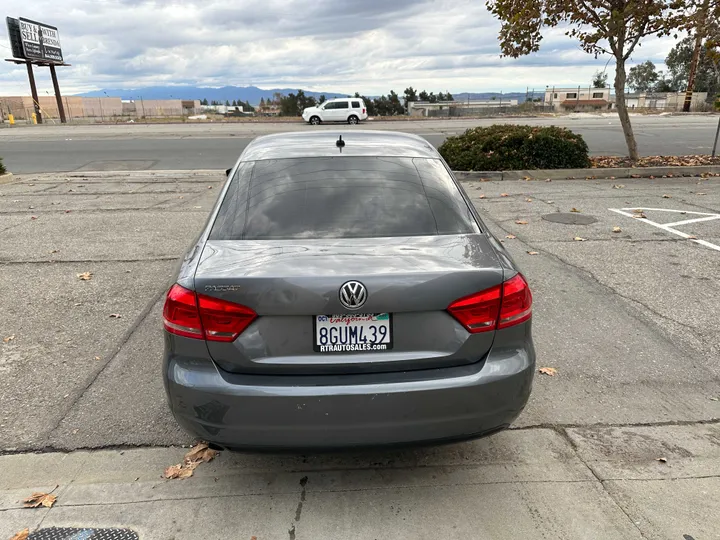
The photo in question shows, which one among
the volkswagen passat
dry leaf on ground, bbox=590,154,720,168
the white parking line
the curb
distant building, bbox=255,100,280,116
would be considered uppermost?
distant building, bbox=255,100,280,116

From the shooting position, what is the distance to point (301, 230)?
9.14ft

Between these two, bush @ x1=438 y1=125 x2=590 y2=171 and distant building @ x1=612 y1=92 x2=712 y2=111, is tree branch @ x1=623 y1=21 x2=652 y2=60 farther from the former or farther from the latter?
→ distant building @ x1=612 y1=92 x2=712 y2=111

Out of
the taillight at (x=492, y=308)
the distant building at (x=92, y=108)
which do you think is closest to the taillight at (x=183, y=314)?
→ the taillight at (x=492, y=308)

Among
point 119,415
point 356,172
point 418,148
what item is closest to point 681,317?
point 418,148

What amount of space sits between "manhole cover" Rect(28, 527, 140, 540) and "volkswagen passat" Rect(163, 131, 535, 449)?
1.91ft

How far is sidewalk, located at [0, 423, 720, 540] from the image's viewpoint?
2.50m

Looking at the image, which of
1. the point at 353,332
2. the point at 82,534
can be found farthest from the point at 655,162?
the point at 82,534

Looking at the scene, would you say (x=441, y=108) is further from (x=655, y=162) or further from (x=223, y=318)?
(x=223, y=318)

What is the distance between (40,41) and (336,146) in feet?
171

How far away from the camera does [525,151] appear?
1216cm

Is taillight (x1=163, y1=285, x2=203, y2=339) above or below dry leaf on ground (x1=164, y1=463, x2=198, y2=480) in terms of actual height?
above

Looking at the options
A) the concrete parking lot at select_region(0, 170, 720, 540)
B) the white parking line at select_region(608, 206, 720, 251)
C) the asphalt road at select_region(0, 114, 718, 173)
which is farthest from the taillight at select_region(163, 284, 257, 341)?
the asphalt road at select_region(0, 114, 718, 173)

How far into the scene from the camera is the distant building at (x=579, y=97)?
54.2 m

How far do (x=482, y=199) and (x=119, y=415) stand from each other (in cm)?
783
